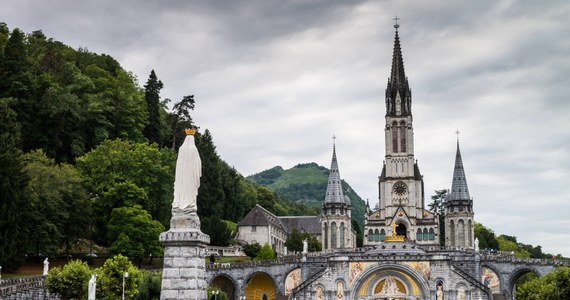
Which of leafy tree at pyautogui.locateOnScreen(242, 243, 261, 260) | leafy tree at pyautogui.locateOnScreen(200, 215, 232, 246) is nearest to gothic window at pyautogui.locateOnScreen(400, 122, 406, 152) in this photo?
leafy tree at pyautogui.locateOnScreen(242, 243, 261, 260)

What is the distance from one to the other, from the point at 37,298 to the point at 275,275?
103 feet

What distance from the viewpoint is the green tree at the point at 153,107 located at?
8394 centimetres

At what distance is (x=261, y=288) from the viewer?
74562mm

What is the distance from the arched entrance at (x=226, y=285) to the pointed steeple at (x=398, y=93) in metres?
39.9

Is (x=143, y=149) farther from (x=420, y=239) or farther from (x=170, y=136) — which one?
(x=420, y=239)

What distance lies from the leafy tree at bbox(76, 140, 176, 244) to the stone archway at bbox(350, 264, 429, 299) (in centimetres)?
1794

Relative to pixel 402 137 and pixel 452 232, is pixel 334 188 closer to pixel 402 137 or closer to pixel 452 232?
pixel 402 137

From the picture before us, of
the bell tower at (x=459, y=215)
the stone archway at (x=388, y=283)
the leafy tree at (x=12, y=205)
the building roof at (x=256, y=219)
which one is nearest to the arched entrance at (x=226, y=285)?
the stone archway at (x=388, y=283)

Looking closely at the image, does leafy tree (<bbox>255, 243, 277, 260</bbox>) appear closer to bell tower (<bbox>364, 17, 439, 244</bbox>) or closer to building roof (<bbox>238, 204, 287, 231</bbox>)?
building roof (<bbox>238, 204, 287, 231</bbox>)

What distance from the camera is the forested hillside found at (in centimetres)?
5275

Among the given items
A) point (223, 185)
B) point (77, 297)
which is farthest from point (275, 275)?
point (77, 297)

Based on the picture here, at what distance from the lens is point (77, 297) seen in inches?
1746

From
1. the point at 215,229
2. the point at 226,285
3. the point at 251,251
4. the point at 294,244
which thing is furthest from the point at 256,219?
the point at 226,285

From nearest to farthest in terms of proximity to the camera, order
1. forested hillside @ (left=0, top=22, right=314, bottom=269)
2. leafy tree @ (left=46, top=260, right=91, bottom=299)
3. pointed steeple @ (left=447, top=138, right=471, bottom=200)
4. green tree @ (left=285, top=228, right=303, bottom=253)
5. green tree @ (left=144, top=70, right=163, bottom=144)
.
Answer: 1. leafy tree @ (left=46, top=260, right=91, bottom=299)
2. forested hillside @ (left=0, top=22, right=314, bottom=269)
3. green tree @ (left=144, top=70, right=163, bottom=144)
4. green tree @ (left=285, top=228, right=303, bottom=253)
5. pointed steeple @ (left=447, top=138, right=471, bottom=200)
